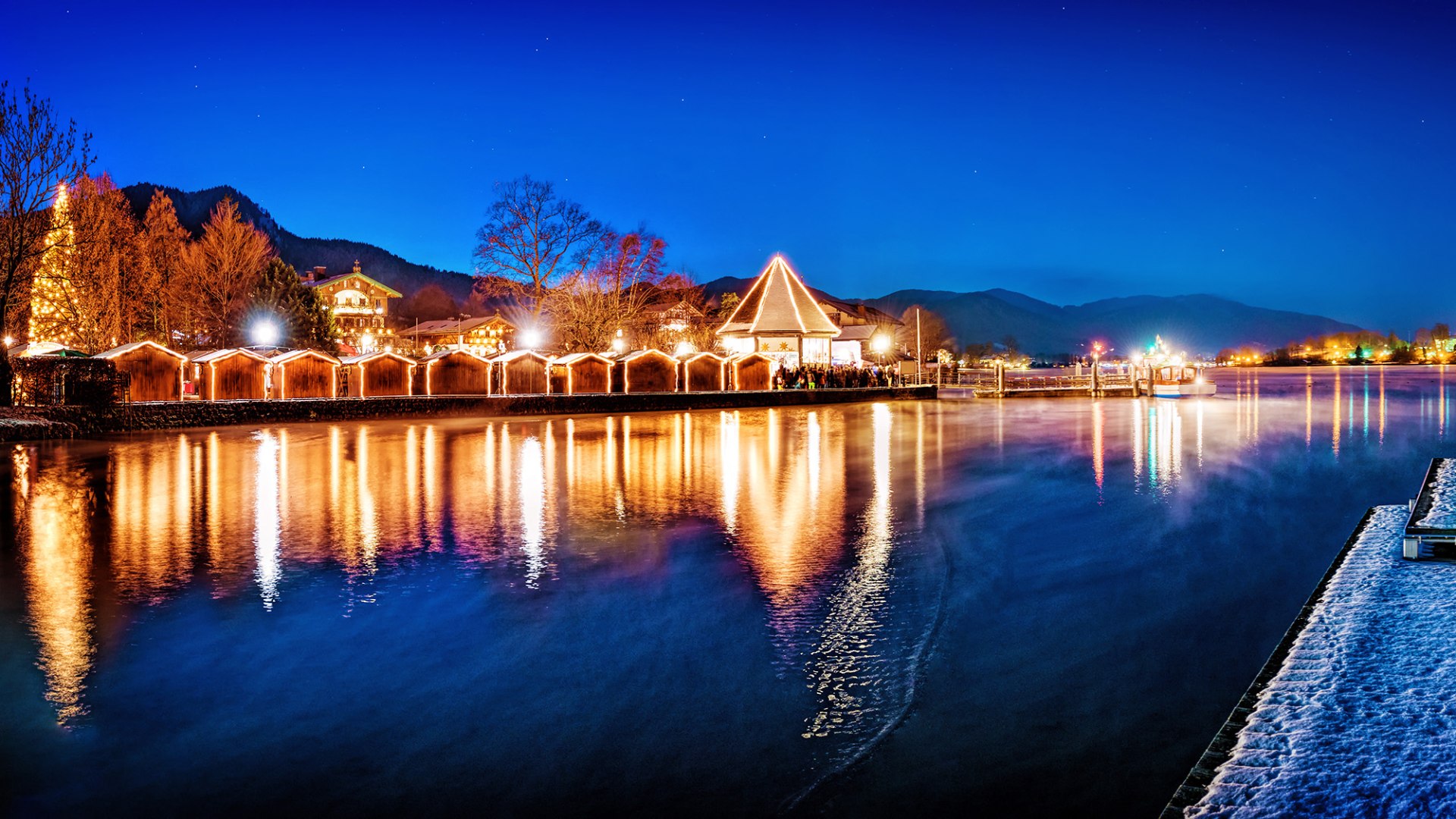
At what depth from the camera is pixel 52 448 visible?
2045 cm

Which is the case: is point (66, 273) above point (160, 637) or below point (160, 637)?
above

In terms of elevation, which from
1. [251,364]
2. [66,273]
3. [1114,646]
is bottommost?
[1114,646]

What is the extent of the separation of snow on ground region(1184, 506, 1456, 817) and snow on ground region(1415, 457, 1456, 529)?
2.38 m

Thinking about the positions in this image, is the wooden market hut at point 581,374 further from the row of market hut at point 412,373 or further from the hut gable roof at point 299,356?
the hut gable roof at point 299,356

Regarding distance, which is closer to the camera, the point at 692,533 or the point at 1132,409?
the point at 692,533

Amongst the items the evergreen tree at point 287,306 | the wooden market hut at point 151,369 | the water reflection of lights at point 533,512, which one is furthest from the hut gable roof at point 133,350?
the evergreen tree at point 287,306

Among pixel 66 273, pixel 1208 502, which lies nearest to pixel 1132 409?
pixel 1208 502

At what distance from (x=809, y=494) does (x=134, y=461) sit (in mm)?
12311

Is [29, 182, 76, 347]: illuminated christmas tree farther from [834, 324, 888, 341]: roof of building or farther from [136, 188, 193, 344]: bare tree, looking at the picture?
[834, 324, 888, 341]: roof of building

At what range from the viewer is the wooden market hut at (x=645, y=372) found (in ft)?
136

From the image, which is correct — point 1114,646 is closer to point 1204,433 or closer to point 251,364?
→ point 1204,433

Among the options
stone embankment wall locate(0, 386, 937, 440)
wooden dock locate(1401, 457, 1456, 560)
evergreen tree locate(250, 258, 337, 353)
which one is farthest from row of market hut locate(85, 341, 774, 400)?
wooden dock locate(1401, 457, 1456, 560)

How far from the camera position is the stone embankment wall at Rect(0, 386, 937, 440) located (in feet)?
79.3

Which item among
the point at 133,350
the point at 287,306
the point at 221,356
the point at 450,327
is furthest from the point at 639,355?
the point at 450,327
